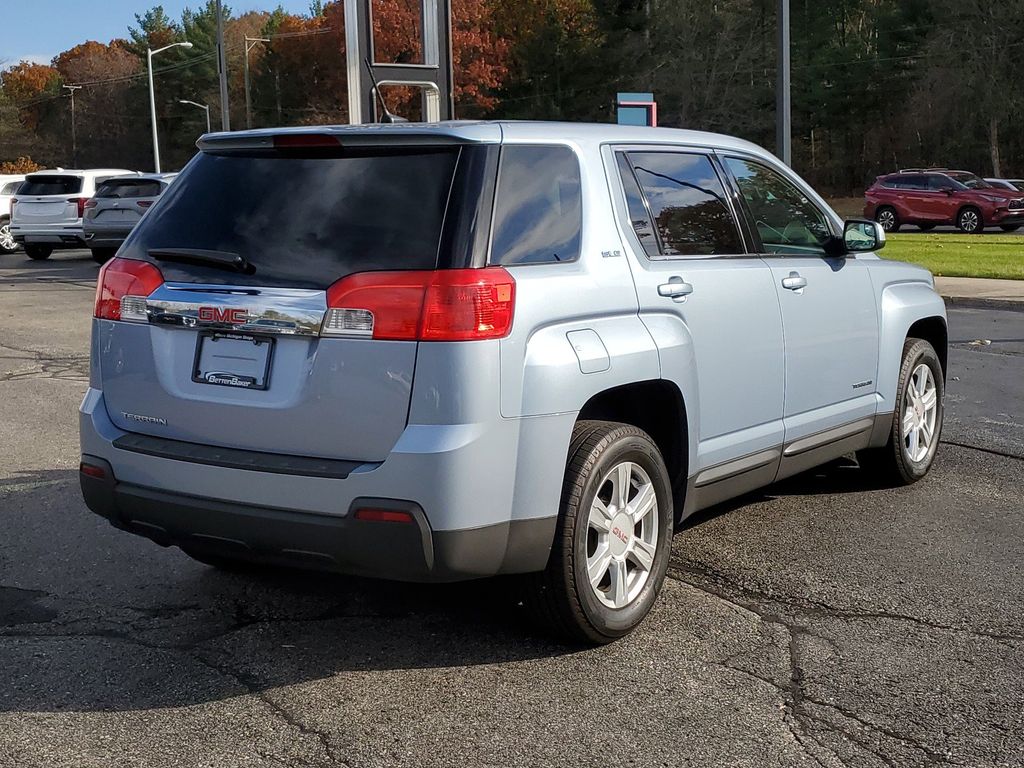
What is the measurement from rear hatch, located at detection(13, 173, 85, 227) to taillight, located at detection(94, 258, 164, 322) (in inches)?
903

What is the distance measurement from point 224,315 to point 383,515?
34.2 inches

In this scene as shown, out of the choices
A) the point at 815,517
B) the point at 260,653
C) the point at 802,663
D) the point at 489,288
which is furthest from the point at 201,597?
the point at 815,517

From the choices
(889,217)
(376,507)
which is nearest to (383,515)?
(376,507)

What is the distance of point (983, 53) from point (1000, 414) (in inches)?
1893

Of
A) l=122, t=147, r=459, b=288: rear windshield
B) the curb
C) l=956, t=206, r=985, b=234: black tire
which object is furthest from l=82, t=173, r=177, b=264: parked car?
l=956, t=206, r=985, b=234: black tire

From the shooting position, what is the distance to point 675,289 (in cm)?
462

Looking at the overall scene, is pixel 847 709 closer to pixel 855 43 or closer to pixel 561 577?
pixel 561 577

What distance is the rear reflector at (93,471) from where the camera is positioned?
14.2 ft

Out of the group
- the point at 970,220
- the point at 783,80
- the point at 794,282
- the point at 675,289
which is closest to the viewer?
the point at 675,289

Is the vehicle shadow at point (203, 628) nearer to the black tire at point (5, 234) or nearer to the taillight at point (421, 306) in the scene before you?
the taillight at point (421, 306)

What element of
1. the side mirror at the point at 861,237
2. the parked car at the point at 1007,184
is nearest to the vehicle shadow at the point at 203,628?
the side mirror at the point at 861,237

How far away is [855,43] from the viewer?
204 ft

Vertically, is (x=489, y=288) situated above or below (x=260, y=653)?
above

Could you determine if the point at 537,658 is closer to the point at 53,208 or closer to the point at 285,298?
the point at 285,298
